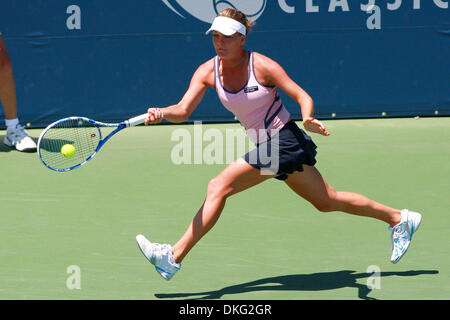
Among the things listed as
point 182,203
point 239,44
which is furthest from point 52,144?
point 239,44

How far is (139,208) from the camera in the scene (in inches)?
283

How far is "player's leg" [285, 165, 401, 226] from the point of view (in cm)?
539

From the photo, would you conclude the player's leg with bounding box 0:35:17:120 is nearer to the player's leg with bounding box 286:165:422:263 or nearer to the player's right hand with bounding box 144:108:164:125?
the player's right hand with bounding box 144:108:164:125

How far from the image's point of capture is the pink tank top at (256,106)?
209 inches

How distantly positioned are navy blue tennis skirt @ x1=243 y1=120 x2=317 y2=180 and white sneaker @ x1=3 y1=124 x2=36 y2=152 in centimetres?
468

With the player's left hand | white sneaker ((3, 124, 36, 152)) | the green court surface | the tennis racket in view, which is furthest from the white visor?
white sneaker ((3, 124, 36, 152))

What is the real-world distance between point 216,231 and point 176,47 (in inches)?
192

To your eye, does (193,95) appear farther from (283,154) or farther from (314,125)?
(314,125)

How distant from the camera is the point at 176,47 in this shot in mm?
10969

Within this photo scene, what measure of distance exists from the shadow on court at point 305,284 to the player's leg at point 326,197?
0.36 meters

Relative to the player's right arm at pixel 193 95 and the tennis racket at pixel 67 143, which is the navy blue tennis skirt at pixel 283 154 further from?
the tennis racket at pixel 67 143
